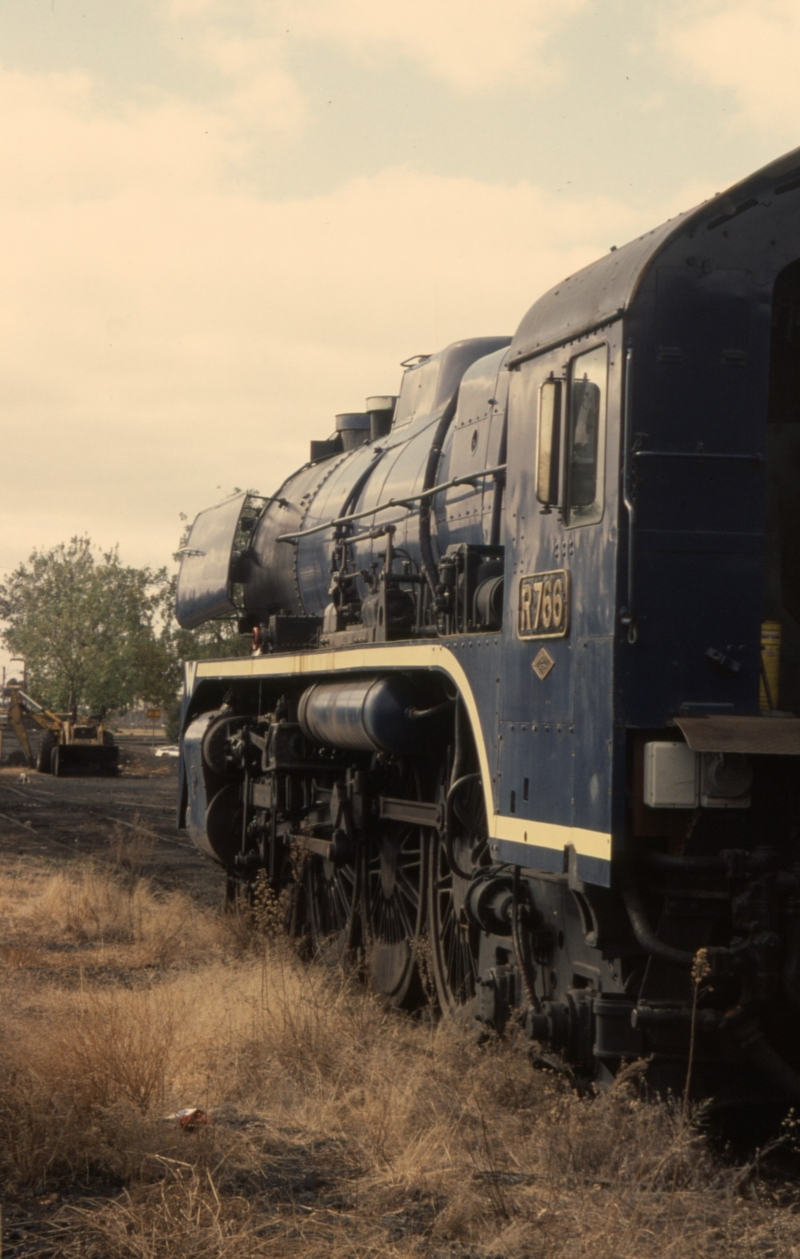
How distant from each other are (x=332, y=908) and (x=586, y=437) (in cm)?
581

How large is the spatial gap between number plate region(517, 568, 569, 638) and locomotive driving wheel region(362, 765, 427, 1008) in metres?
2.68

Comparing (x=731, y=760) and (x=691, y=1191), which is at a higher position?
(x=731, y=760)

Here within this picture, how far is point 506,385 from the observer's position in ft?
27.8

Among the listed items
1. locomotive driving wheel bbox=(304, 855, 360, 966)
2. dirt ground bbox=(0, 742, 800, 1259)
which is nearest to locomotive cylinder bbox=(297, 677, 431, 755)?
locomotive driving wheel bbox=(304, 855, 360, 966)

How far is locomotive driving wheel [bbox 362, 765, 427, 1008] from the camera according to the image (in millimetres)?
9352

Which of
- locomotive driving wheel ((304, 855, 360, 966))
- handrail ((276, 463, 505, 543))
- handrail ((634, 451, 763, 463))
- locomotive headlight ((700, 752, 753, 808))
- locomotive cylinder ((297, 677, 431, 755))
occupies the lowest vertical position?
locomotive driving wheel ((304, 855, 360, 966))

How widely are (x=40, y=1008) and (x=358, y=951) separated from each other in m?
2.28

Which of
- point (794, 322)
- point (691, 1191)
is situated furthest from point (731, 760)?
point (794, 322)

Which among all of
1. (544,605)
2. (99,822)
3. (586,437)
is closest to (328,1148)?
(544,605)

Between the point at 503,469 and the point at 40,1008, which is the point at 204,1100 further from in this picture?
the point at 503,469

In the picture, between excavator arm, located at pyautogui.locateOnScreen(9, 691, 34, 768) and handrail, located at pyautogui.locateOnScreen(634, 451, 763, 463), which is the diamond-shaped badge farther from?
excavator arm, located at pyautogui.locateOnScreen(9, 691, 34, 768)

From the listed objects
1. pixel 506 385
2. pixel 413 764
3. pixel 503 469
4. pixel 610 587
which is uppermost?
pixel 506 385

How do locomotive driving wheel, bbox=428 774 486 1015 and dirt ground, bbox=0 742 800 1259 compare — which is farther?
locomotive driving wheel, bbox=428 774 486 1015

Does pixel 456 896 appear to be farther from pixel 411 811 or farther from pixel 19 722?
pixel 19 722
